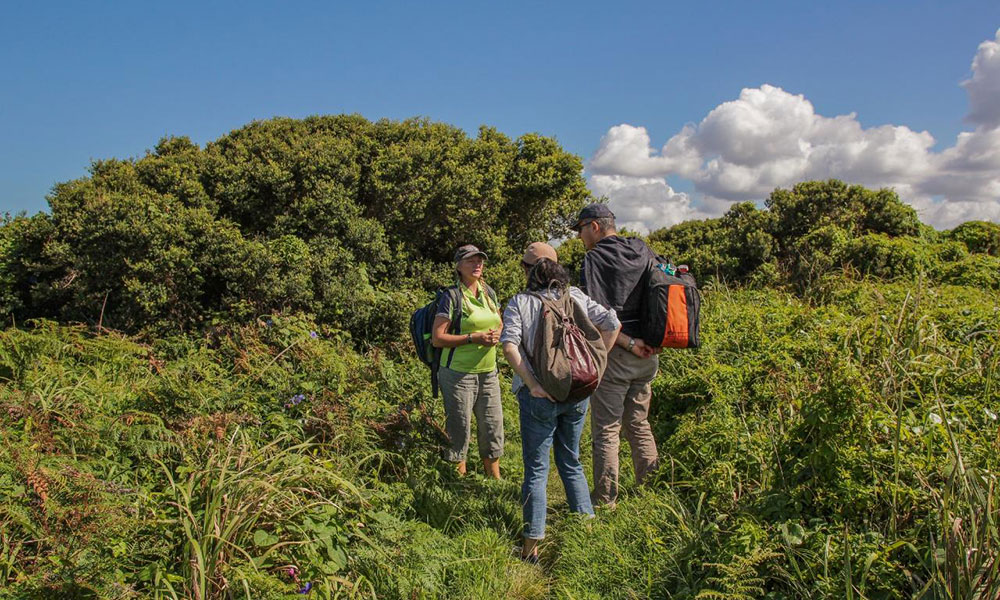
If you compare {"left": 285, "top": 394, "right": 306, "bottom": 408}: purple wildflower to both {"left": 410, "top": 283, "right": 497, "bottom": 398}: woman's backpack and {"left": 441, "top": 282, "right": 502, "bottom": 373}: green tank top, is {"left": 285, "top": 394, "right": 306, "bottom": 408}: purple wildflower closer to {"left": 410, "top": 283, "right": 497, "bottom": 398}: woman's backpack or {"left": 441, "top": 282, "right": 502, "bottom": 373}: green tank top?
{"left": 410, "top": 283, "right": 497, "bottom": 398}: woman's backpack

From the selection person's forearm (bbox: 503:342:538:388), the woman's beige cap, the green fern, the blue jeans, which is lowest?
the green fern

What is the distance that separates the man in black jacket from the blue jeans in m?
0.35

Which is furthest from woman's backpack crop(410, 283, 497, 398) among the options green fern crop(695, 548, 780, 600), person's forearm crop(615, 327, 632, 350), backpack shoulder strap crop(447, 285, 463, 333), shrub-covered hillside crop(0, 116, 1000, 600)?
green fern crop(695, 548, 780, 600)

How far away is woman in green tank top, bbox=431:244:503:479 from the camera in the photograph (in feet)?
14.1

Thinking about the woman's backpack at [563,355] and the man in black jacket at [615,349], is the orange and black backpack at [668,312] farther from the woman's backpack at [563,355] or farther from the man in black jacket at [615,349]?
the woman's backpack at [563,355]

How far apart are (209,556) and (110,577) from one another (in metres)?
0.38

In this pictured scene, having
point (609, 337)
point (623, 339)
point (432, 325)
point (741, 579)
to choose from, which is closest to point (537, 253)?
point (609, 337)

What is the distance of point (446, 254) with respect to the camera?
915 centimetres

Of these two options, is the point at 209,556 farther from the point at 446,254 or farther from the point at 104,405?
the point at 446,254

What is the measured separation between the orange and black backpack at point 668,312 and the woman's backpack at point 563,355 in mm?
592

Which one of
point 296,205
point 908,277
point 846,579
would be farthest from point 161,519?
point 908,277

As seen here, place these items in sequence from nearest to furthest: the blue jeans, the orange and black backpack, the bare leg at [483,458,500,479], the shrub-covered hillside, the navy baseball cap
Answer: the shrub-covered hillside
the blue jeans
the orange and black backpack
the navy baseball cap
the bare leg at [483,458,500,479]

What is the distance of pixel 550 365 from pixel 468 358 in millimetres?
1186

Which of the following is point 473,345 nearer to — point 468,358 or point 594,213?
point 468,358
